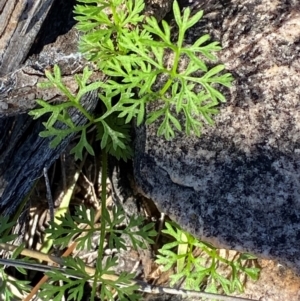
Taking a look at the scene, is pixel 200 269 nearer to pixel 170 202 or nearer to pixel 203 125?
pixel 170 202

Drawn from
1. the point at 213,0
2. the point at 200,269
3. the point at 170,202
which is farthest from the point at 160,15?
the point at 200,269

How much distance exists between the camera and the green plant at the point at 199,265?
3036 mm

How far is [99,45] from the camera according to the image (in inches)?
105

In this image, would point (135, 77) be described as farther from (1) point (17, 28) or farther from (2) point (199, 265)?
(2) point (199, 265)

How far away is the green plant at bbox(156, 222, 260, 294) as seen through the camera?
3.04m

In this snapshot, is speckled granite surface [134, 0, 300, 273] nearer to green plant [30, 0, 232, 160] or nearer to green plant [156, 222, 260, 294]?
green plant [30, 0, 232, 160]

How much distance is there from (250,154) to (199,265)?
84 centimetres

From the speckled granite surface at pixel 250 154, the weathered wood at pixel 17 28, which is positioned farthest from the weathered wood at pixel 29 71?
the speckled granite surface at pixel 250 154

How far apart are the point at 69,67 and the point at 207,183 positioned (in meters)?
0.91

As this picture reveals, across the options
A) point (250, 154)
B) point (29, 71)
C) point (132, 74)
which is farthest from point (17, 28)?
point (250, 154)

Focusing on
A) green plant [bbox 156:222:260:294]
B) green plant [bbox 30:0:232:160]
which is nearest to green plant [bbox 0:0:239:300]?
green plant [bbox 30:0:232:160]

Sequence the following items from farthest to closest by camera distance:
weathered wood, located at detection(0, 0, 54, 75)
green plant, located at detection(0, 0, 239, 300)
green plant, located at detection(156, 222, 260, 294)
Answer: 1. green plant, located at detection(156, 222, 260, 294)
2. weathered wood, located at detection(0, 0, 54, 75)
3. green plant, located at detection(0, 0, 239, 300)

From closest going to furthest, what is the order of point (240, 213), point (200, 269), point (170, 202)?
point (240, 213)
point (170, 202)
point (200, 269)

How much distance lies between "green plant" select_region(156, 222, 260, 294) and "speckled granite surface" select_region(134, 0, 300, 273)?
0.36 meters
